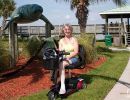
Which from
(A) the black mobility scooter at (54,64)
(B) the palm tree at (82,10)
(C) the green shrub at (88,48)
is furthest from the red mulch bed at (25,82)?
(B) the palm tree at (82,10)

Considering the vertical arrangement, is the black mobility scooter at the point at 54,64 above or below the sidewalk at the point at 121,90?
above

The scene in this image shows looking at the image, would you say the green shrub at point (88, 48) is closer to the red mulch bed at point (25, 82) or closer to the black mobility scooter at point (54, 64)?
the red mulch bed at point (25, 82)

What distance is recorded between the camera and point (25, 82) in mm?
11000

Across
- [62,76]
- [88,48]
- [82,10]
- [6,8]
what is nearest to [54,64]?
[62,76]

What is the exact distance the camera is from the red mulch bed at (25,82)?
32.3 feet

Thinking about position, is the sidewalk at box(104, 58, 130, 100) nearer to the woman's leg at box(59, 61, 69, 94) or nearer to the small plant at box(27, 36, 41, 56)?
the woman's leg at box(59, 61, 69, 94)

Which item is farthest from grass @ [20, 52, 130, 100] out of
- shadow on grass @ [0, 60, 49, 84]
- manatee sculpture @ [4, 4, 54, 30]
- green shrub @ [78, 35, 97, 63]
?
manatee sculpture @ [4, 4, 54, 30]

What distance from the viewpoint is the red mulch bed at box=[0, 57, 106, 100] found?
388 inches

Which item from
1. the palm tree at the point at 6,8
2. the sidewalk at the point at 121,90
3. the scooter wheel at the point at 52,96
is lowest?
the sidewalk at the point at 121,90

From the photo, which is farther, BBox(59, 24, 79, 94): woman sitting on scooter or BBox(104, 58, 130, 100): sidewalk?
BBox(104, 58, 130, 100): sidewalk

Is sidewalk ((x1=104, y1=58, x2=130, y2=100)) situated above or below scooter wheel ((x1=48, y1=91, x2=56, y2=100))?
below

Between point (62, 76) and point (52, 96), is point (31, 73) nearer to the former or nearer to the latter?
point (62, 76)

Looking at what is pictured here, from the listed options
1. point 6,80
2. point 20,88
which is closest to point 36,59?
point 6,80

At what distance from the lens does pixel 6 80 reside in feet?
37.5
